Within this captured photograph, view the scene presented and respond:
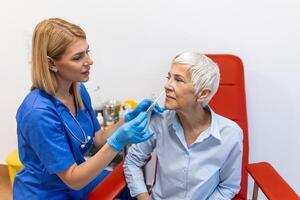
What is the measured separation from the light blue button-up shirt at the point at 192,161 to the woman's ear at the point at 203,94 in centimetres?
11

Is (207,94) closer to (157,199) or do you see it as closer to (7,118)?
(157,199)

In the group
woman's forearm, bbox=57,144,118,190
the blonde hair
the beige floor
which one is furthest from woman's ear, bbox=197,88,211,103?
the beige floor

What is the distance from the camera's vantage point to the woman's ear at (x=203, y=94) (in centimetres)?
118

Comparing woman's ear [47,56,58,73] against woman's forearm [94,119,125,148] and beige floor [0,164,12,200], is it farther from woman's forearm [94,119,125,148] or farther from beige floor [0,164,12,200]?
beige floor [0,164,12,200]

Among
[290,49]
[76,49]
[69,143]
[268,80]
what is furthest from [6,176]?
[290,49]

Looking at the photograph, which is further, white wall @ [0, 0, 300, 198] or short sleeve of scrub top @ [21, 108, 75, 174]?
white wall @ [0, 0, 300, 198]

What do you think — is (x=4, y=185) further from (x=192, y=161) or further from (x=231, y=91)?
(x=231, y=91)

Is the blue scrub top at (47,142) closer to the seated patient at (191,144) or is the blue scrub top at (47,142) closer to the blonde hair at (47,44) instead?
the blonde hair at (47,44)

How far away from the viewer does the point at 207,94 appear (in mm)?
1201

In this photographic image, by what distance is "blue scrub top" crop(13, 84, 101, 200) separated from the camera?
114 cm

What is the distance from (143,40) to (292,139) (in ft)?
3.23

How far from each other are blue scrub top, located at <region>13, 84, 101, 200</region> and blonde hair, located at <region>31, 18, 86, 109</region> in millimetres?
56

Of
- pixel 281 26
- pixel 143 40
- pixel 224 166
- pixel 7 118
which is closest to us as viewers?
pixel 224 166

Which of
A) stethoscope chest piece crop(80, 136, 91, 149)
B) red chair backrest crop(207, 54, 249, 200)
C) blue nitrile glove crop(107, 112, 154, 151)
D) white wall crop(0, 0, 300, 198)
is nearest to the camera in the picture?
blue nitrile glove crop(107, 112, 154, 151)
